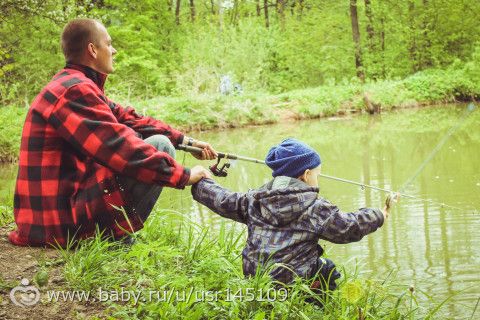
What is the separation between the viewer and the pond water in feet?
12.2

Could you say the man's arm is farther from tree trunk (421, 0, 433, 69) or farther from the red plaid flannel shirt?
tree trunk (421, 0, 433, 69)

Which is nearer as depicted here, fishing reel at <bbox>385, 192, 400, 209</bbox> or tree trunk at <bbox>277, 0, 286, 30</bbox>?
fishing reel at <bbox>385, 192, 400, 209</bbox>

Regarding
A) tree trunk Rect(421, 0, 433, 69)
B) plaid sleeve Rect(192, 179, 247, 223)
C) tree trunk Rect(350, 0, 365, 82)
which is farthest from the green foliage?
plaid sleeve Rect(192, 179, 247, 223)

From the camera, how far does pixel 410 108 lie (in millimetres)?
17906

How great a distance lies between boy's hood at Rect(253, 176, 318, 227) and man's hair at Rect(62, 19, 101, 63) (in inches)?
43.3

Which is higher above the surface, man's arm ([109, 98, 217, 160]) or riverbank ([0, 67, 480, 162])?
man's arm ([109, 98, 217, 160])

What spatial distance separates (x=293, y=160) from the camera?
8.62 ft

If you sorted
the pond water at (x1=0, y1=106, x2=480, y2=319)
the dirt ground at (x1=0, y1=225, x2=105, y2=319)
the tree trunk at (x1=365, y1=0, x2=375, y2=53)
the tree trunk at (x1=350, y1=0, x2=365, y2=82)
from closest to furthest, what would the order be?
the dirt ground at (x1=0, y1=225, x2=105, y2=319), the pond water at (x1=0, y1=106, x2=480, y2=319), the tree trunk at (x1=350, y1=0, x2=365, y2=82), the tree trunk at (x1=365, y1=0, x2=375, y2=53)

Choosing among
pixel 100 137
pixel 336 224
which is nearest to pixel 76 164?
pixel 100 137

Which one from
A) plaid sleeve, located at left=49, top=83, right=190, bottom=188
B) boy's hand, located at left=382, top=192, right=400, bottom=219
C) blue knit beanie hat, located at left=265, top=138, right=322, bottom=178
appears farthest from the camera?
boy's hand, located at left=382, top=192, right=400, bottom=219

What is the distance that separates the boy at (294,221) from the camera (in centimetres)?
254

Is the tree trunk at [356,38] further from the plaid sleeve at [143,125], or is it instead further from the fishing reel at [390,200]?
the fishing reel at [390,200]

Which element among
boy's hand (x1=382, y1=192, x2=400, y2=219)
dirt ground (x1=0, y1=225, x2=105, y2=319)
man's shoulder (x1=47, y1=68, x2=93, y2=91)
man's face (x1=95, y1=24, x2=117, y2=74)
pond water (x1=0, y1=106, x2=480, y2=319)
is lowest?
pond water (x1=0, y1=106, x2=480, y2=319)

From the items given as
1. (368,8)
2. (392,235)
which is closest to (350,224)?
(392,235)
